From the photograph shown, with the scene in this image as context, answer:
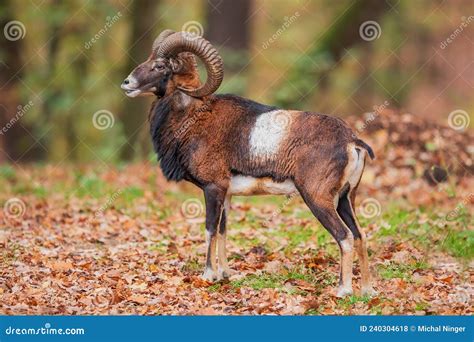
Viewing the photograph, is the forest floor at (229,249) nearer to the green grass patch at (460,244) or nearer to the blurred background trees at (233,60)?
the green grass patch at (460,244)

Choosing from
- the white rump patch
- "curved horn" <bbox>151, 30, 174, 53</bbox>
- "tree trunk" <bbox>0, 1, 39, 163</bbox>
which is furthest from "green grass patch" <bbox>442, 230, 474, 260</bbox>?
"tree trunk" <bbox>0, 1, 39, 163</bbox>

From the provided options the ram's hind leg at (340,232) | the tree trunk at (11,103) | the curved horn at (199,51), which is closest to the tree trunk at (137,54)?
the tree trunk at (11,103)

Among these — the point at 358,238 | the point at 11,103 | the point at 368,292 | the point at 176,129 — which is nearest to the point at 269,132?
the point at 176,129

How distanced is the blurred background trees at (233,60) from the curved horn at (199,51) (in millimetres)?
8641

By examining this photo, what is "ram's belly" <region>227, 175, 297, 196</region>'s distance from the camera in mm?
10164

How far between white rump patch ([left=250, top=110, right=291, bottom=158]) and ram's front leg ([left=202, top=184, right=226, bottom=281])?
2.17ft

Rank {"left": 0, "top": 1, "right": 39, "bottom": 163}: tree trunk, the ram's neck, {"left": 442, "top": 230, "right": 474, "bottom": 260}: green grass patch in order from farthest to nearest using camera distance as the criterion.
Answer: {"left": 0, "top": 1, "right": 39, "bottom": 163}: tree trunk → {"left": 442, "top": 230, "right": 474, "bottom": 260}: green grass patch → the ram's neck

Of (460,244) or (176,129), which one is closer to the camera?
(176,129)

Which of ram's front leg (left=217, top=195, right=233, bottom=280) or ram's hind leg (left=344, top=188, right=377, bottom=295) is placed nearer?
ram's hind leg (left=344, top=188, right=377, bottom=295)

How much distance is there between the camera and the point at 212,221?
10.4 meters

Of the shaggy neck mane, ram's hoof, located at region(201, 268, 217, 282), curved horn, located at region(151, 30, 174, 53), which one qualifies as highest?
curved horn, located at region(151, 30, 174, 53)

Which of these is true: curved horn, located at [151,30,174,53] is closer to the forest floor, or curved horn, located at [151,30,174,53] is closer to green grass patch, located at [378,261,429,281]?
the forest floor

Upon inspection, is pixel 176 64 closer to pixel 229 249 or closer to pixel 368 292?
pixel 229 249

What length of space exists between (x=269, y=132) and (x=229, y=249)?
7.85 feet
